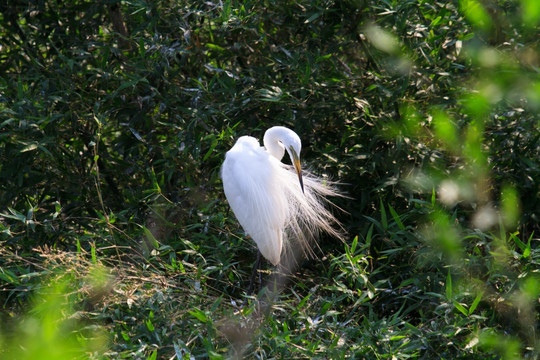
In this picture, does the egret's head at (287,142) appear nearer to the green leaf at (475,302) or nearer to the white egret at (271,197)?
the white egret at (271,197)

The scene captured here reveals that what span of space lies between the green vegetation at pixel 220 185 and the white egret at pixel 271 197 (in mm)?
114

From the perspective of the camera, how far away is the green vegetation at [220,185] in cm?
194

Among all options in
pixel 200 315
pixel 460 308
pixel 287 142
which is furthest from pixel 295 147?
pixel 460 308

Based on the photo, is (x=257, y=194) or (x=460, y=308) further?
(x=257, y=194)

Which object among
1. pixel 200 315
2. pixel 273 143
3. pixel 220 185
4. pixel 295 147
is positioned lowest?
pixel 220 185

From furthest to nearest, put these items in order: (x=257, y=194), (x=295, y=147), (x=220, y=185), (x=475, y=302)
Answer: (x=220, y=185), (x=257, y=194), (x=295, y=147), (x=475, y=302)

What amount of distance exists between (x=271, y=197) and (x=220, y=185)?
53cm

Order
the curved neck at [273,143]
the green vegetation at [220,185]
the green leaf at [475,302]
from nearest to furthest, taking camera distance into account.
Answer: the green leaf at [475,302] → the green vegetation at [220,185] → the curved neck at [273,143]

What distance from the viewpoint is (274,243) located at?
2.48 m

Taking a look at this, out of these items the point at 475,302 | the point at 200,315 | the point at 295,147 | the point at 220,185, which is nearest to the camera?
the point at 475,302

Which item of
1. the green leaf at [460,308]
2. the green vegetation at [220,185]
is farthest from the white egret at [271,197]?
the green leaf at [460,308]

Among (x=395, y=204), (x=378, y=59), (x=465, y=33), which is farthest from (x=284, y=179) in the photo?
(x=465, y=33)

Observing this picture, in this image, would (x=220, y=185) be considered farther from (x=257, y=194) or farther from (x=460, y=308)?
(x=460, y=308)

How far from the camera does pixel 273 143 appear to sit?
2.62 meters
